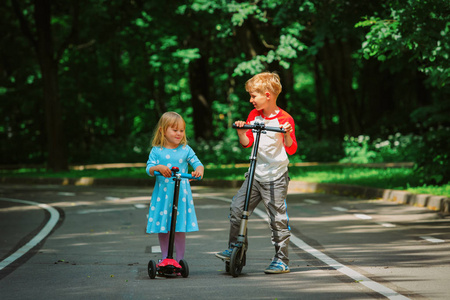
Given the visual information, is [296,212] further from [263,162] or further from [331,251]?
[263,162]

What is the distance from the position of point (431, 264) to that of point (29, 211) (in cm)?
990

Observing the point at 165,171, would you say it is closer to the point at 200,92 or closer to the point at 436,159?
the point at 436,159

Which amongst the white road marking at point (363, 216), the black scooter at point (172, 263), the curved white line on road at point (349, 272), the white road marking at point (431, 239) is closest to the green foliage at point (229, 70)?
the white road marking at point (363, 216)

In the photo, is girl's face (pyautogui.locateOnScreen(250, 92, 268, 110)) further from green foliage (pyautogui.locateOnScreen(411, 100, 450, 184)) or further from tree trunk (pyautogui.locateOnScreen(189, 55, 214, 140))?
tree trunk (pyautogui.locateOnScreen(189, 55, 214, 140))

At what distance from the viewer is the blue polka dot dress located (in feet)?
24.5

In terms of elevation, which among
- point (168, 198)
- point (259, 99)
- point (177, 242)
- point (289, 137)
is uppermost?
point (259, 99)

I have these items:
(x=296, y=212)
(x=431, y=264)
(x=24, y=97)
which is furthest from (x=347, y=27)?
(x=24, y=97)

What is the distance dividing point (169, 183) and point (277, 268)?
1.22m

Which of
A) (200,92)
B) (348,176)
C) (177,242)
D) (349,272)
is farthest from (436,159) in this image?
(200,92)

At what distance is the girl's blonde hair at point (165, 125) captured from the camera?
7500 millimetres

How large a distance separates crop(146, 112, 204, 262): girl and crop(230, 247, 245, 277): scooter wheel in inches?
18.3

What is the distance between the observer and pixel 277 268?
7.58m

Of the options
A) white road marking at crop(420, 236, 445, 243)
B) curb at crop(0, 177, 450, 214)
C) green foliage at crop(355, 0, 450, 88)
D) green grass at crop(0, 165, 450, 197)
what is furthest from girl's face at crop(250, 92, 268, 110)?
green grass at crop(0, 165, 450, 197)

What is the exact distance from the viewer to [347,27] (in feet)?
70.3
